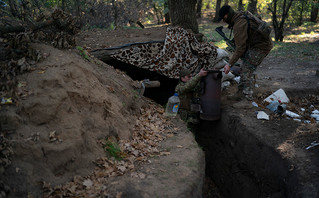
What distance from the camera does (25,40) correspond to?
388 cm

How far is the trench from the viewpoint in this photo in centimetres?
425

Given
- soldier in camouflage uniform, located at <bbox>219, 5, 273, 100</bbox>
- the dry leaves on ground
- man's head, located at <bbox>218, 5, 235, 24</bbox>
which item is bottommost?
the dry leaves on ground

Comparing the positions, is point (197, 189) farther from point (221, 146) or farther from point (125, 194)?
point (221, 146)

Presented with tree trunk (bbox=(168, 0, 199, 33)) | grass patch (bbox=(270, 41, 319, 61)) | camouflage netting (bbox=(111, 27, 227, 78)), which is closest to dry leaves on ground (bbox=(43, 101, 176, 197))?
camouflage netting (bbox=(111, 27, 227, 78))

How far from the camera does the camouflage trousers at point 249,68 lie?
18.4 ft

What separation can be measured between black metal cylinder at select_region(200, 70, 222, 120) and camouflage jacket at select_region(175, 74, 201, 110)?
0.75ft

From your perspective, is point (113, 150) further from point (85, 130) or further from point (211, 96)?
point (211, 96)

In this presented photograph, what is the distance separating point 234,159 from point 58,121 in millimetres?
3881

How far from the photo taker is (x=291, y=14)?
19094 mm

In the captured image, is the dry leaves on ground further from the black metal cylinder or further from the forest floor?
the black metal cylinder

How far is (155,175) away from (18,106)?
6.65 feet

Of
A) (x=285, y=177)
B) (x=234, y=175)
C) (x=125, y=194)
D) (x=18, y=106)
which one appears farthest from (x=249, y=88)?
(x=18, y=106)

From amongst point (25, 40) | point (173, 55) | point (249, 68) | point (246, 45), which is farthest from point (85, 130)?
point (249, 68)

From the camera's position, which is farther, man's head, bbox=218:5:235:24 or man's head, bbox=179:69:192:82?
man's head, bbox=179:69:192:82
